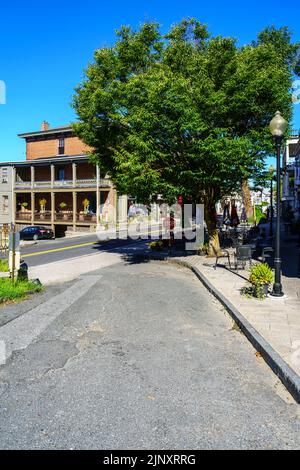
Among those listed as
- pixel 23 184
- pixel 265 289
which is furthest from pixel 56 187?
pixel 265 289

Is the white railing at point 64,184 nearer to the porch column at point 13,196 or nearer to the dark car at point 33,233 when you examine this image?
the porch column at point 13,196

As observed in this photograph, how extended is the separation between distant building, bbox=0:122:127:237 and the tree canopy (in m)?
23.2

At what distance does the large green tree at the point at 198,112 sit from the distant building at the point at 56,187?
23.2 metres

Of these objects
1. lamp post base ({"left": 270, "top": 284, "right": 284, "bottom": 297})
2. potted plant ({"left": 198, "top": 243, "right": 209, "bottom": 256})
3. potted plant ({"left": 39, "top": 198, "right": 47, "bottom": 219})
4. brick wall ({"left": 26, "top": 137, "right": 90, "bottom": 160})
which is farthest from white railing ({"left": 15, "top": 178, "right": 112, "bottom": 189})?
lamp post base ({"left": 270, "top": 284, "right": 284, "bottom": 297})

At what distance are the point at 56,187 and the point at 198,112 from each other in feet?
104

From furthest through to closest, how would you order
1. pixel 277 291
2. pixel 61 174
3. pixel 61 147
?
pixel 61 147 < pixel 61 174 < pixel 277 291

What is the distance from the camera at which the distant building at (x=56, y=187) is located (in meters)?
40.9

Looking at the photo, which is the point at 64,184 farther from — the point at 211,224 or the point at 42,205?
the point at 211,224

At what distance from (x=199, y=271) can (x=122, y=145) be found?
7.85 m

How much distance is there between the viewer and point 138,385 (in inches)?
208

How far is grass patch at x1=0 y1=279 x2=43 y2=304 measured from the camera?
1058 centimetres

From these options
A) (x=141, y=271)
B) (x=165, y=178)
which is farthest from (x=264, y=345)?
(x=165, y=178)

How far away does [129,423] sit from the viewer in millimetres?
4312

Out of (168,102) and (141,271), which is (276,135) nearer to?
(168,102)
